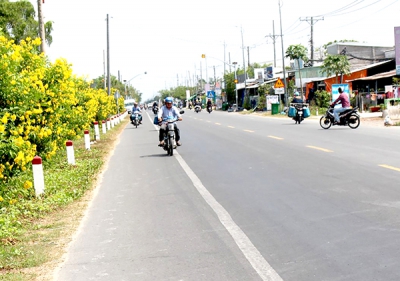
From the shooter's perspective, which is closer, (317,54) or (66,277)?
(66,277)

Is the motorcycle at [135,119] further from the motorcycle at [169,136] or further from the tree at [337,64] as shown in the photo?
the motorcycle at [169,136]

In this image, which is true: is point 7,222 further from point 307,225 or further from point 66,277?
point 307,225

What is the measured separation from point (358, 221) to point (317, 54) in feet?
270

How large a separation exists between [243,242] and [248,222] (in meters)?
0.99

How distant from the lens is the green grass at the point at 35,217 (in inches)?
257

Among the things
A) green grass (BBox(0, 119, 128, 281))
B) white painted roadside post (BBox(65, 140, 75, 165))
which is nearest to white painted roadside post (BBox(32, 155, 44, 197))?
green grass (BBox(0, 119, 128, 281))

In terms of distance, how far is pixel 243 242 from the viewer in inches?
261

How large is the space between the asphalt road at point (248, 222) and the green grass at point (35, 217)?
0.37 meters

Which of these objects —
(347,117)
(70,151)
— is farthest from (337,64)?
(70,151)

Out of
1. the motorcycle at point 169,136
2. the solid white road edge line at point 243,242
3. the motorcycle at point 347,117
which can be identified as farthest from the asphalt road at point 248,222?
the motorcycle at point 347,117

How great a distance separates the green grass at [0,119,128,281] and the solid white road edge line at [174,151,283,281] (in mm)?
2120

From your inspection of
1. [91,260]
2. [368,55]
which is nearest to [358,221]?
[91,260]

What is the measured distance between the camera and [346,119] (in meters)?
25.2

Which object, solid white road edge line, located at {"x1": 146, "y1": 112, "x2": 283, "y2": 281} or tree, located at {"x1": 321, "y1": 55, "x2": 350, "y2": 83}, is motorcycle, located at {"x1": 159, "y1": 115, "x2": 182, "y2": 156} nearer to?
solid white road edge line, located at {"x1": 146, "y1": 112, "x2": 283, "y2": 281}
